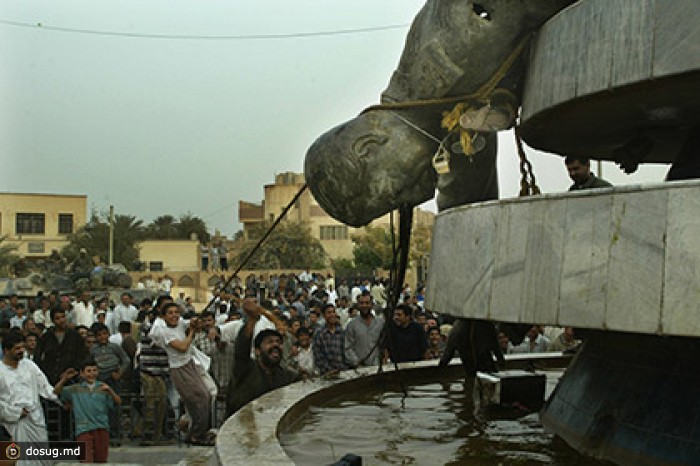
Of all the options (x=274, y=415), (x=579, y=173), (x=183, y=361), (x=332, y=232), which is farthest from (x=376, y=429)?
(x=332, y=232)

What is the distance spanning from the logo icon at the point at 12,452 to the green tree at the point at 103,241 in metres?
57.1

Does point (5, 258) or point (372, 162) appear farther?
point (5, 258)

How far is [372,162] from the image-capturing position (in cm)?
636

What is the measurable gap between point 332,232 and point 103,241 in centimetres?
2851

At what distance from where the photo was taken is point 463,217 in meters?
4.34

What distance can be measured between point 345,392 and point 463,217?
3090 millimetres

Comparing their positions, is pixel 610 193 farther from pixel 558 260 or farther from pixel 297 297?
pixel 297 297

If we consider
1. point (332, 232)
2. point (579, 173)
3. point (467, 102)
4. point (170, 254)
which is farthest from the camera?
point (332, 232)

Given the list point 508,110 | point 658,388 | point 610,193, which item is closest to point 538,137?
point 508,110

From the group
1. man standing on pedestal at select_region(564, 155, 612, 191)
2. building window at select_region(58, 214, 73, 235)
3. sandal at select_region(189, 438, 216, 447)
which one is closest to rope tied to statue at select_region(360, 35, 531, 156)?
man standing on pedestal at select_region(564, 155, 612, 191)

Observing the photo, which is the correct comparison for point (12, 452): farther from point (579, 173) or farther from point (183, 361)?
point (579, 173)

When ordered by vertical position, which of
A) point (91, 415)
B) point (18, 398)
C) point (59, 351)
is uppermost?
point (59, 351)

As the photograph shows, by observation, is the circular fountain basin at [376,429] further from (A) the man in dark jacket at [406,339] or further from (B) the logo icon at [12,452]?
(B) the logo icon at [12,452]

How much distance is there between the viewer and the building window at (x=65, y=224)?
70.9 metres
